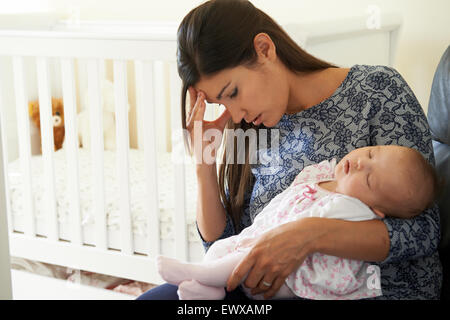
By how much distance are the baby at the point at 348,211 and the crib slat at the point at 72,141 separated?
1.19m

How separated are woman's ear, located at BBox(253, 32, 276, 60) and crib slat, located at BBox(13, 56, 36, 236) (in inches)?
51.9

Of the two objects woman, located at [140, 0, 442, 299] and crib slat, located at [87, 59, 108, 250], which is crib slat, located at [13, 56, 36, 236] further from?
woman, located at [140, 0, 442, 299]

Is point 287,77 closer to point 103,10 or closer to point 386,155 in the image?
point 386,155

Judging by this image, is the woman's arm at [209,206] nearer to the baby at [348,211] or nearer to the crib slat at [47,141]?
the baby at [348,211]

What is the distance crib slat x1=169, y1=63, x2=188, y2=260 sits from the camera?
6.63 feet

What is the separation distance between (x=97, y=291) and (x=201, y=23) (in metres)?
1.50

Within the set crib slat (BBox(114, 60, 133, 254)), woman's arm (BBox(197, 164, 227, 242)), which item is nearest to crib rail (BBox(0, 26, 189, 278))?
crib slat (BBox(114, 60, 133, 254))

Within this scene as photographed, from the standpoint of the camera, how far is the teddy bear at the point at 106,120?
113 inches

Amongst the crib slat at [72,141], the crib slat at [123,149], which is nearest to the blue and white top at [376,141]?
the crib slat at [123,149]

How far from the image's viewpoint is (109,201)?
2.32 metres

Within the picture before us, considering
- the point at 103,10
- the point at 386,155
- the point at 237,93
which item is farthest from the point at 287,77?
the point at 103,10

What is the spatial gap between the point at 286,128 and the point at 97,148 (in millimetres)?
1006

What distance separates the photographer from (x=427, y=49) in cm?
245

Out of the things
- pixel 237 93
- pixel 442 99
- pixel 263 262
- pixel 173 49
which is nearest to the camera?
pixel 263 262
